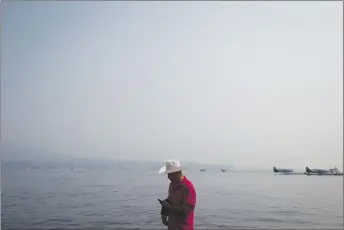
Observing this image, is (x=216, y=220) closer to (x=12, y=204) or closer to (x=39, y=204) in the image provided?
(x=39, y=204)

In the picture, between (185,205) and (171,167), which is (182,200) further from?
(171,167)

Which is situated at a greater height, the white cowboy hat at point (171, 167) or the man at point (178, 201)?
the white cowboy hat at point (171, 167)

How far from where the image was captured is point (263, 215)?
21516mm

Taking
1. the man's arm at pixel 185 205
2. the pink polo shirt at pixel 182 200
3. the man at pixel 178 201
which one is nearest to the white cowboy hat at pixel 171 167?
the man at pixel 178 201

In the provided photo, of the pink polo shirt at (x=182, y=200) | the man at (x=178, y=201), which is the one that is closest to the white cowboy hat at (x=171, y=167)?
the man at (x=178, y=201)

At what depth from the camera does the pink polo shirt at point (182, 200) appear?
5500mm

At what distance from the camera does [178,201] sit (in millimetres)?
5570

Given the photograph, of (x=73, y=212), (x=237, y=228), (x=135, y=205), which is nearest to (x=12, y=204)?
(x=73, y=212)

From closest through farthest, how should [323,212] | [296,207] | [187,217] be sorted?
[187,217] → [323,212] → [296,207]

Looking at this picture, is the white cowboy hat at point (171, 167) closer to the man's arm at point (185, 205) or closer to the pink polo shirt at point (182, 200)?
the pink polo shirt at point (182, 200)

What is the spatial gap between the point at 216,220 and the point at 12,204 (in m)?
14.8

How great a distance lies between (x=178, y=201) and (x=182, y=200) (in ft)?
0.22

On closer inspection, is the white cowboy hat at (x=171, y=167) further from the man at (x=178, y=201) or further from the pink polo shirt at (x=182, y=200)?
the pink polo shirt at (x=182, y=200)

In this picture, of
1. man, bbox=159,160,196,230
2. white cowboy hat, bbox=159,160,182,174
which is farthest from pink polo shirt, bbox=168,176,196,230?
white cowboy hat, bbox=159,160,182,174
